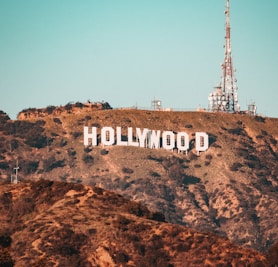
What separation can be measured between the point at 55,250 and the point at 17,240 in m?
8.18

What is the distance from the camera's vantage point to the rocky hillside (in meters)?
152

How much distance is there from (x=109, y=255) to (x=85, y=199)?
65.2ft

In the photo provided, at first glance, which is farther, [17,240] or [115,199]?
[115,199]

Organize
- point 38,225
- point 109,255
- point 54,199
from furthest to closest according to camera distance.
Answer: point 54,199 → point 38,225 → point 109,255

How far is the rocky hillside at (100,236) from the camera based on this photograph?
151750 mm

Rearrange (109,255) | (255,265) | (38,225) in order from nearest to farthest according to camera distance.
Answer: (255,265) → (109,255) → (38,225)

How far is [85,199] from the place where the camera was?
17312cm

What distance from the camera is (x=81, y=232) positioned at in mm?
160750

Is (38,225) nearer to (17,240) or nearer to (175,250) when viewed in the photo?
(17,240)

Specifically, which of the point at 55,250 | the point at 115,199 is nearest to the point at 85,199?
the point at 115,199

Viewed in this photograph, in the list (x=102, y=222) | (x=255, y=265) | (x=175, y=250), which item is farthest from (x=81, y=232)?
(x=255, y=265)

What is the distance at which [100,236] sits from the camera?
15912 cm

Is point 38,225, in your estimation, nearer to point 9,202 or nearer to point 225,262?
point 9,202

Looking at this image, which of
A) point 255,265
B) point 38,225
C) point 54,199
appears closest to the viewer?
point 255,265
